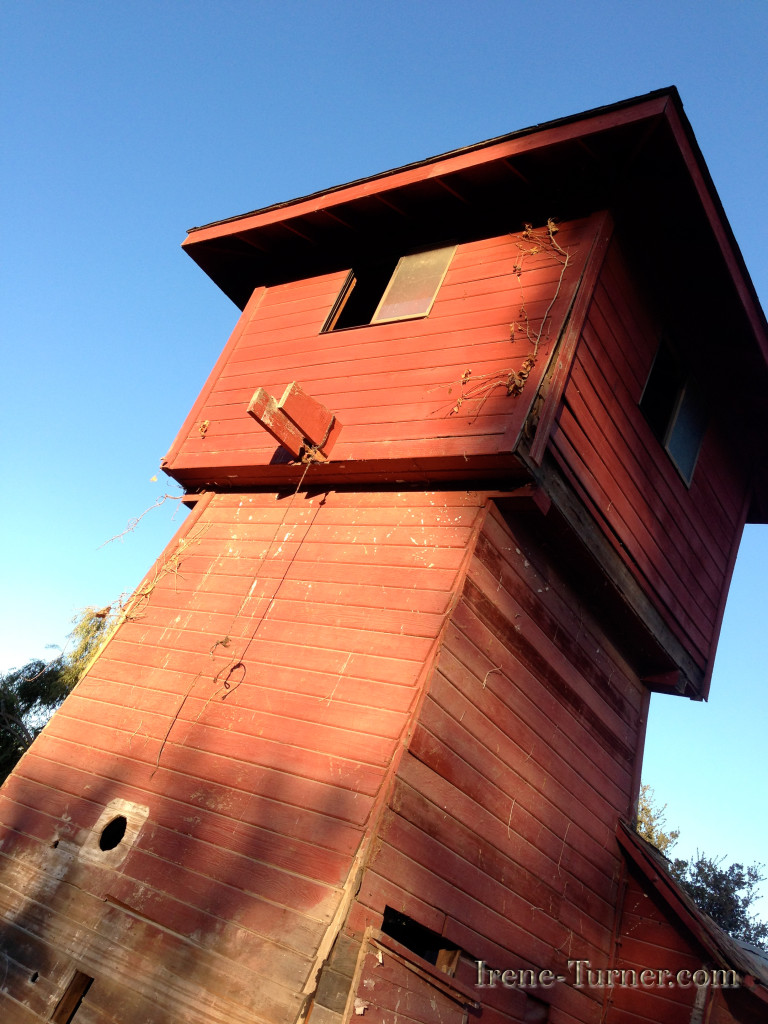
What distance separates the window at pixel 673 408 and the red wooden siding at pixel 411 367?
1900 mm

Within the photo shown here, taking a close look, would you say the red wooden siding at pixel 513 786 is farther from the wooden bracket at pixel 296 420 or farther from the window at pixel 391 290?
the window at pixel 391 290

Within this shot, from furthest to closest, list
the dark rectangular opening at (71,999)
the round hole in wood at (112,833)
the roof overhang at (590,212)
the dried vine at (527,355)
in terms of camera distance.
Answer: the roof overhang at (590,212) < the dried vine at (527,355) < the round hole in wood at (112,833) < the dark rectangular opening at (71,999)

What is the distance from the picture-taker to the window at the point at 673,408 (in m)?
7.46

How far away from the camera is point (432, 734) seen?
462 cm

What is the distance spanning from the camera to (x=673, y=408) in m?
7.59

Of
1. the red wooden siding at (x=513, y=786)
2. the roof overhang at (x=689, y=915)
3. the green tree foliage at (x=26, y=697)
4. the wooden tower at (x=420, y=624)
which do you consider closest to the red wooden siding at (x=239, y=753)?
the wooden tower at (x=420, y=624)

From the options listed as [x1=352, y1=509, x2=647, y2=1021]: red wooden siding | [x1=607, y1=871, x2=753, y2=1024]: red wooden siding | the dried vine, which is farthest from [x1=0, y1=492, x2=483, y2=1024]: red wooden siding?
[x1=607, y1=871, x2=753, y2=1024]: red wooden siding

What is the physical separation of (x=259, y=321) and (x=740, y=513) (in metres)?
6.21

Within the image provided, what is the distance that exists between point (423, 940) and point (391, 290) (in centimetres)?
570

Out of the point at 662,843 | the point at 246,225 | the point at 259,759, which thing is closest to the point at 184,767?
the point at 259,759

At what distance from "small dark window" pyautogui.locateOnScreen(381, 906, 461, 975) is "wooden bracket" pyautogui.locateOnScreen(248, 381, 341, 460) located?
354 cm

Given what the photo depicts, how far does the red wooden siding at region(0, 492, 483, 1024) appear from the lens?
423 centimetres

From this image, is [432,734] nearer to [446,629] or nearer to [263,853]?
[446,629]

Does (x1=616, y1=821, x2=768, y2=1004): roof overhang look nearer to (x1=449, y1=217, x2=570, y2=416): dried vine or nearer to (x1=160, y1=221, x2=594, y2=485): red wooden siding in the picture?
(x1=160, y1=221, x2=594, y2=485): red wooden siding
